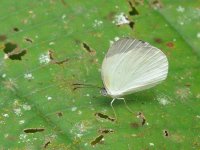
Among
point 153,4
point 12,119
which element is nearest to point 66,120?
point 12,119

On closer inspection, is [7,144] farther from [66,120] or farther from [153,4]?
[153,4]

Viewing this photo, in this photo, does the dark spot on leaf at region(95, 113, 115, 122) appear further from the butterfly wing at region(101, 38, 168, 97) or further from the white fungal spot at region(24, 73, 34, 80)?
the white fungal spot at region(24, 73, 34, 80)

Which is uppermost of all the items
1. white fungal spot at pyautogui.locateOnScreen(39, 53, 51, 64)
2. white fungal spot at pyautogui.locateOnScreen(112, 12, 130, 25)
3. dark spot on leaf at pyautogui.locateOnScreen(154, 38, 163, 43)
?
white fungal spot at pyautogui.locateOnScreen(39, 53, 51, 64)

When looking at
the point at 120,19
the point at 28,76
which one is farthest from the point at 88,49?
the point at 28,76

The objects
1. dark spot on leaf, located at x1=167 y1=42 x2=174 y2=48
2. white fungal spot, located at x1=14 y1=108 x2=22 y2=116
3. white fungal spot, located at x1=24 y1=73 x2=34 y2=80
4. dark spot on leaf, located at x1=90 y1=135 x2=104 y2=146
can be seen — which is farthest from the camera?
dark spot on leaf, located at x1=167 y1=42 x2=174 y2=48

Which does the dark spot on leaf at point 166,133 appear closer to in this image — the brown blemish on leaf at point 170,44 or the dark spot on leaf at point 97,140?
the dark spot on leaf at point 97,140

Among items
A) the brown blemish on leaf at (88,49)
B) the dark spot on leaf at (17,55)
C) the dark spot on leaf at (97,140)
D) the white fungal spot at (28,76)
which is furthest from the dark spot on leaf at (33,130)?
the brown blemish on leaf at (88,49)

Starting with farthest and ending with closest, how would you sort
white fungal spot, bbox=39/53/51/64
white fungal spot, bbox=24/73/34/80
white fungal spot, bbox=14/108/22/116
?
1. white fungal spot, bbox=39/53/51/64
2. white fungal spot, bbox=24/73/34/80
3. white fungal spot, bbox=14/108/22/116

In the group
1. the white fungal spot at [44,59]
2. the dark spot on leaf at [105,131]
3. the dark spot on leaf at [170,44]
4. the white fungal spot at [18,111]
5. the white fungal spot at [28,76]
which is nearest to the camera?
the dark spot on leaf at [105,131]

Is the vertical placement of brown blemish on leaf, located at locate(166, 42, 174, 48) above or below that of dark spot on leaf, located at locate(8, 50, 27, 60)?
below

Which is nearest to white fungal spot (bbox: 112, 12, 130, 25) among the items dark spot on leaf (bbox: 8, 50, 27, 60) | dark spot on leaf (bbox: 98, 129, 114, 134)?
dark spot on leaf (bbox: 8, 50, 27, 60)
